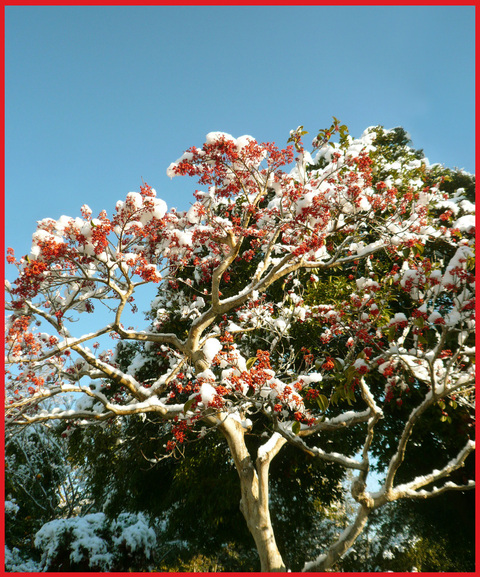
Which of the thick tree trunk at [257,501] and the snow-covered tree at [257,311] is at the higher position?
the snow-covered tree at [257,311]

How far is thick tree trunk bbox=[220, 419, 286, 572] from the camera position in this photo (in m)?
5.21

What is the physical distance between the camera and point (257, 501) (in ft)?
18.1

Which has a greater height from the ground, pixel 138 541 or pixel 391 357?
pixel 391 357

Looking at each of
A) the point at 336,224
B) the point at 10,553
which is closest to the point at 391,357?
the point at 336,224

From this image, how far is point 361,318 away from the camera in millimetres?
5320

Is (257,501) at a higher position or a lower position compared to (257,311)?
lower

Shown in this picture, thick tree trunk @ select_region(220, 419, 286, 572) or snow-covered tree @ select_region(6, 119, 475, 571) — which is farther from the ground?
snow-covered tree @ select_region(6, 119, 475, 571)

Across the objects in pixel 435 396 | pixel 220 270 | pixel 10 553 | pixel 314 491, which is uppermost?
pixel 220 270

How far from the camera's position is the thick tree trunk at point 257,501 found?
17.1 feet

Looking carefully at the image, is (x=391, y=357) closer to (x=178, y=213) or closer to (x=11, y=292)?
(x=178, y=213)

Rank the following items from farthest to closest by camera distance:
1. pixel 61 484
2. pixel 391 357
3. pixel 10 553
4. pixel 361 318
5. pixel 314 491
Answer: pixel 61 484, pixel 10 553, pixel 314 491, pixel 361 318, pixel 391 357

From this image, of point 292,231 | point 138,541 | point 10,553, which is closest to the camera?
point 292,231

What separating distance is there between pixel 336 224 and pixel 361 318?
150 cm

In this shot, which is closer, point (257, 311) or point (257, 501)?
point (257, 501)
